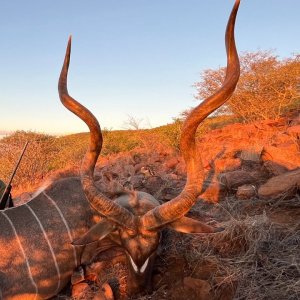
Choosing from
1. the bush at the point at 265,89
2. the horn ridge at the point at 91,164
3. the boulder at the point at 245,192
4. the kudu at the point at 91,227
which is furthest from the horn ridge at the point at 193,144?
the bush at the point at 265,89

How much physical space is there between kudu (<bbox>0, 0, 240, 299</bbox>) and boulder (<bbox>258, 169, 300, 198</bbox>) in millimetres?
1384

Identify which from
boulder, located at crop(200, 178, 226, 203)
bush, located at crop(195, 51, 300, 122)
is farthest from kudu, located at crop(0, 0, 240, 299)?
bush, located at crop(195, 51, 300, 122)

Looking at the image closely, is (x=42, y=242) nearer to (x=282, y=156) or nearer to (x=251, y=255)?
(x=251, y=255)

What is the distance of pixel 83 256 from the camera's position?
3.23 metres

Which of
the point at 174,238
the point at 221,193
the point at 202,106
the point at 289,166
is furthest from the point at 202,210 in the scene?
the point at 202,106

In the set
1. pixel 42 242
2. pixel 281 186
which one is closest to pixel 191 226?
pixel 42 242

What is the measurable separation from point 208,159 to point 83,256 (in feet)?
10.5

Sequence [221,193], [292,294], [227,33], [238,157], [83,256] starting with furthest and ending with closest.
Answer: [238,157] → [221,193] → [83,256] → [227,33] → [292,294]

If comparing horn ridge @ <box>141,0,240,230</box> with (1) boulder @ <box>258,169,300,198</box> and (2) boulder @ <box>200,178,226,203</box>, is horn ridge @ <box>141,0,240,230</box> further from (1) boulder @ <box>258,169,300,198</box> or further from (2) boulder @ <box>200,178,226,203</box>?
(2) boulder @ <box>200,178,226,203</box>

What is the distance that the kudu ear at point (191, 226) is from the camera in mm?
2801

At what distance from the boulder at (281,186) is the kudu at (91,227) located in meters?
1.38

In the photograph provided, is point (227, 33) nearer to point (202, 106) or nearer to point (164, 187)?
point (202, 106)

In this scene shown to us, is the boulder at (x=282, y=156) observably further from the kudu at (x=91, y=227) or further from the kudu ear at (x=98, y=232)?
the kudu ear at (x=98, y=232)

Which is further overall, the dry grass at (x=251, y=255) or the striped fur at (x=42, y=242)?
the striped fur at (x=42, y=242)
